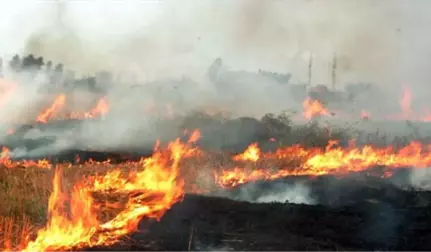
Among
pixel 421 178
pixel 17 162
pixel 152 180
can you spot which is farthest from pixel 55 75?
pixel 421 178

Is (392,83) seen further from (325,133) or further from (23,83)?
(23,83)

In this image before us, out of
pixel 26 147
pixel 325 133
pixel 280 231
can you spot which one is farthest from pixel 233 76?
pixel 280 231

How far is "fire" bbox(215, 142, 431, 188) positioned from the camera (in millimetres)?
14998

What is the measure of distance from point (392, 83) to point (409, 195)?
50.0 feet

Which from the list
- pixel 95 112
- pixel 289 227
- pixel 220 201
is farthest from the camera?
pixel 95 112

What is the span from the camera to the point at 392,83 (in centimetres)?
2611

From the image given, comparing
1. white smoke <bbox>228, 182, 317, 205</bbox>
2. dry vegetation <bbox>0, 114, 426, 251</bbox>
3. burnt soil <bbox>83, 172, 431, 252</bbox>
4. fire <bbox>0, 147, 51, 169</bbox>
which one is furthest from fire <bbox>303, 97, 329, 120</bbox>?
burnt soil <bbox>83, 172, 431, 252</bbox>

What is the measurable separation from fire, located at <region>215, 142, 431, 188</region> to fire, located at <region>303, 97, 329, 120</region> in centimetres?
568

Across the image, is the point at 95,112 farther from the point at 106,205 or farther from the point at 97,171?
the point at 106,205

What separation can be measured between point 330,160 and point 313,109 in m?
8.90

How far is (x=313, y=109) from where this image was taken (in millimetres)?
25734

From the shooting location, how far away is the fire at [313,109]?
25.2 m

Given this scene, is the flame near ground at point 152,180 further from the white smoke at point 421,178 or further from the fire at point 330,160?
the white smoke at point 421,178

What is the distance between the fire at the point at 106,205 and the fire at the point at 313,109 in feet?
38.1
